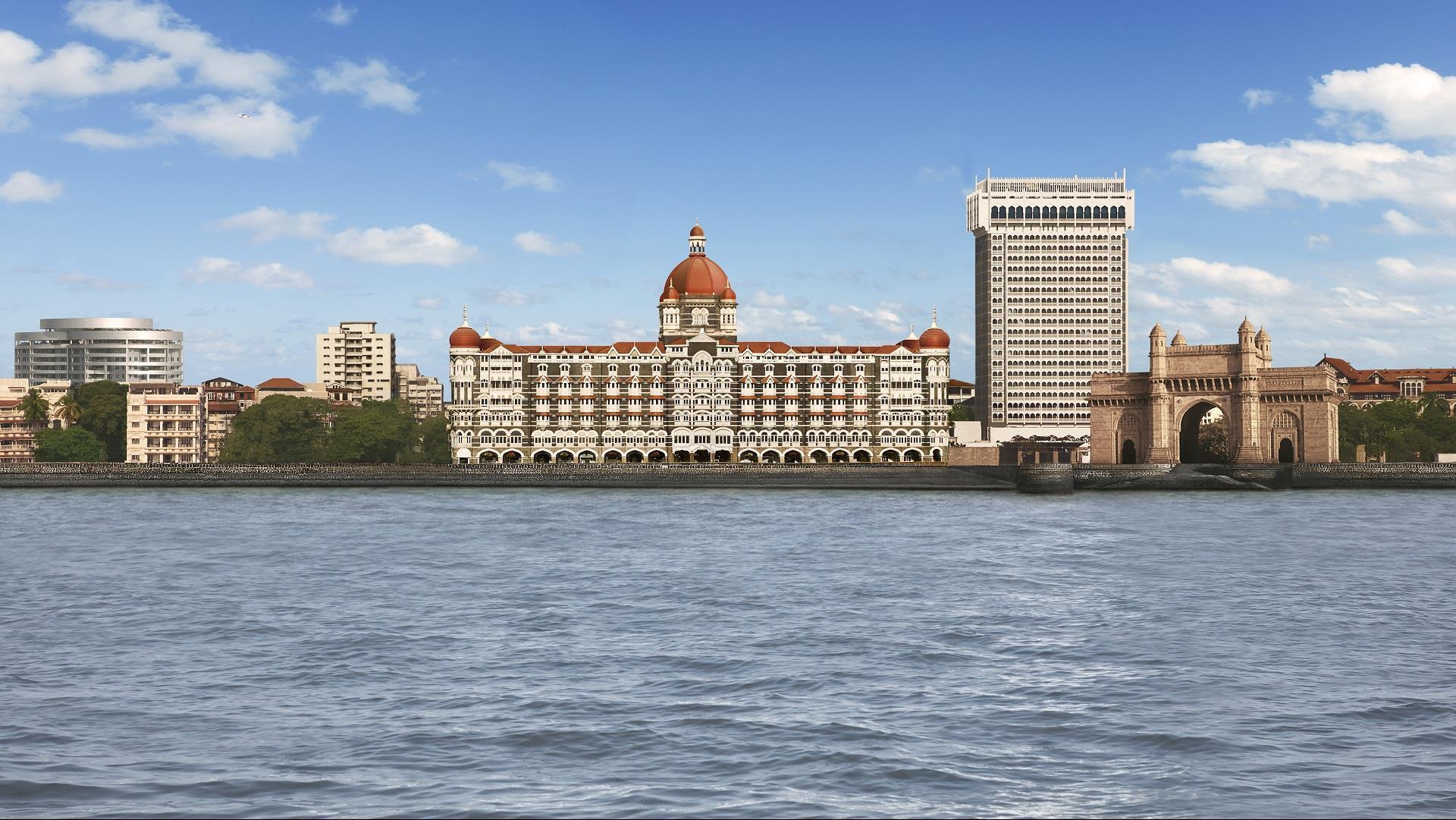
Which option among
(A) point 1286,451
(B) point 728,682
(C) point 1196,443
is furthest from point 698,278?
(B) point 728,682

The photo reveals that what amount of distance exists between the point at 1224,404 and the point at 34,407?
122412mm

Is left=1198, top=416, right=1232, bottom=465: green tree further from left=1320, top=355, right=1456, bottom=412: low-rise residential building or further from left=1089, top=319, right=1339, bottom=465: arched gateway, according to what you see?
left=1320, top=355, right=1456, bottom=412: low-rise residential building

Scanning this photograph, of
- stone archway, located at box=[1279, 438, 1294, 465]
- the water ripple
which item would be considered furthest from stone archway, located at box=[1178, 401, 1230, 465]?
the water ripple

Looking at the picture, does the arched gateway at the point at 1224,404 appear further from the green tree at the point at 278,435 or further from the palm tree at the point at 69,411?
the palm tree at the point at 69,411

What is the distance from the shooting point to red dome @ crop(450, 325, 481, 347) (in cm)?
14162

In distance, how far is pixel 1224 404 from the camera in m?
119

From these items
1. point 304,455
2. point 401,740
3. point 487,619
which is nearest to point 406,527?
point 487,619

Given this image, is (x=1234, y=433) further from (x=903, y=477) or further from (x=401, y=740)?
(x=401, y=740)

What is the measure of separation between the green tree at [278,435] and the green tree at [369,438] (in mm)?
2407

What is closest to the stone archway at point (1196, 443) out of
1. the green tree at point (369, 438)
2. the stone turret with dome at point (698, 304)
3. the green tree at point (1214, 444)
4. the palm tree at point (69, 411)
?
the green tree at point (1214, 444)

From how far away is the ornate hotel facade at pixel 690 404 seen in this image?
140 m

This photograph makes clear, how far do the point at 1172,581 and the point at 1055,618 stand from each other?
9644 mm

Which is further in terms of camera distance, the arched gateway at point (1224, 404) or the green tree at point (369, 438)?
the green tree at point (369, 438)

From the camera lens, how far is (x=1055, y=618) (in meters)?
A: 33.1
